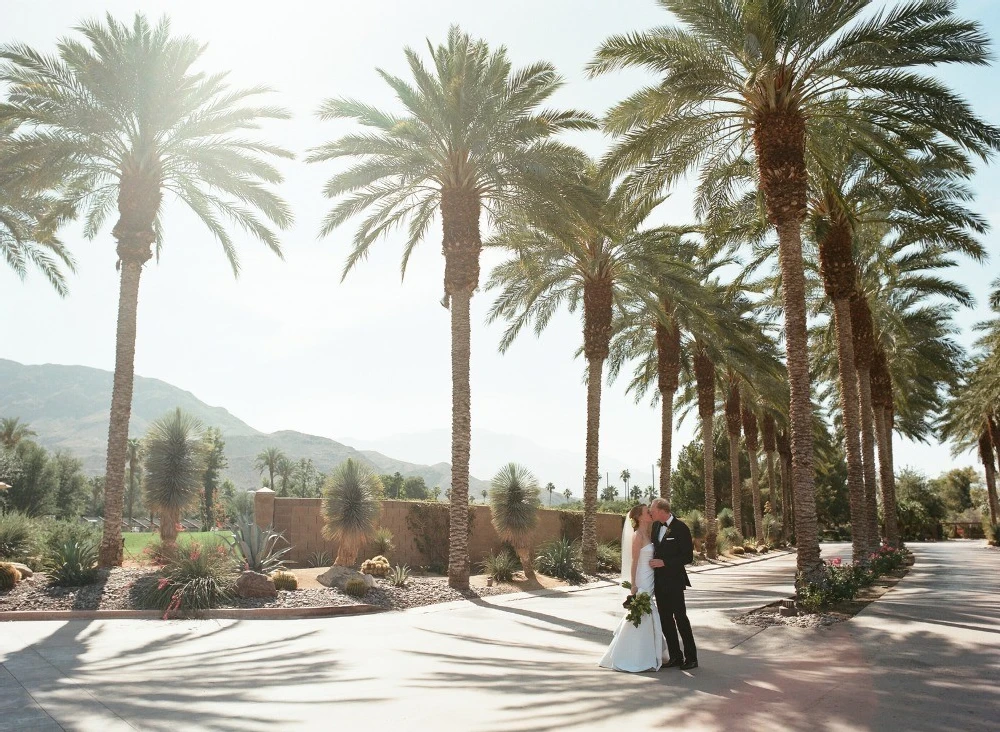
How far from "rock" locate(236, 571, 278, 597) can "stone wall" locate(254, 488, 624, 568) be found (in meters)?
6.24

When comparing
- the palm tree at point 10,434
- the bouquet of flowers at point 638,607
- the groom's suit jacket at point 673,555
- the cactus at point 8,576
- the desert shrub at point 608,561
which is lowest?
the desert shrub at point 608,561

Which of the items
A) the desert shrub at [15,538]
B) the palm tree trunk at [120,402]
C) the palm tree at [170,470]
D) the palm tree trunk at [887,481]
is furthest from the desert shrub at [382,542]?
the palm tree trunk at [887,481]

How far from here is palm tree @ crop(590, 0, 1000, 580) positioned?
1312 cm

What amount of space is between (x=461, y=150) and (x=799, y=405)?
976 cm

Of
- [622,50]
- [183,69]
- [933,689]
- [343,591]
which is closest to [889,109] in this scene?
[622,50]

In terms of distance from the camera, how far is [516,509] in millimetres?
20172

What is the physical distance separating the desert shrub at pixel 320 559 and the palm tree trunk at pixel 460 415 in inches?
155

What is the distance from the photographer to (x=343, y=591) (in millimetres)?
14227

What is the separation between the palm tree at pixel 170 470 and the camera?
17.3m

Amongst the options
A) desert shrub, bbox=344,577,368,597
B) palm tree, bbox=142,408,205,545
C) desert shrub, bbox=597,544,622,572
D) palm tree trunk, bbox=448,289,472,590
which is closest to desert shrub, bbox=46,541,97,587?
palm tree, bbox=142,408,205,545

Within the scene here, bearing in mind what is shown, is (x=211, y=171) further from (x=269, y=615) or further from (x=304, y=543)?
(x=269, y=615)

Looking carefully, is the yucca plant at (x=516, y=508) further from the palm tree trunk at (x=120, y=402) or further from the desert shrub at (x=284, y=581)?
the palm tree trunk at (x=120, y=402)

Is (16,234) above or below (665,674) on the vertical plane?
above

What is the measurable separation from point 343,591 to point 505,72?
1227cm
